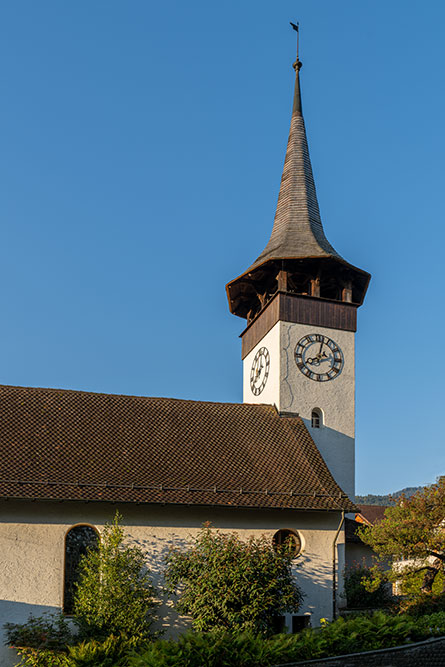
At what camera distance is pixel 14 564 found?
20.1 m

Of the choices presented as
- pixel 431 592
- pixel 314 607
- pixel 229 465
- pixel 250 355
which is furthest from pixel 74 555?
pixel 250 355

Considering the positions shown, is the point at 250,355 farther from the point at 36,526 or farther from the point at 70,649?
the point at 70,649

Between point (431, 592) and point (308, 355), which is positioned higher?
point (308, 355)

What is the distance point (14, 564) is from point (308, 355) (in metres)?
13.7

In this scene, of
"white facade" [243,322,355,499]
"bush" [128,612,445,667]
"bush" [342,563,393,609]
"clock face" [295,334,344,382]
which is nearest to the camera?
"bush" [128,612,445,667]

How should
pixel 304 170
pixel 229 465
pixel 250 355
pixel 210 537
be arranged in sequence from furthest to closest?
1. pixel 304 170
2. pixel 250 355
3. pixel 229 465
4. pixel 210 537

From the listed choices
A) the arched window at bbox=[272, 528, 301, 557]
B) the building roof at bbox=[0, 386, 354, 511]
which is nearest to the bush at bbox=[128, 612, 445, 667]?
the arched window at bbox=[272, 528, 301, 557]

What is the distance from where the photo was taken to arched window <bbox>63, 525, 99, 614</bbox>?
20344 millimetres

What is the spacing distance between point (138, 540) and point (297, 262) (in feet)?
44.6

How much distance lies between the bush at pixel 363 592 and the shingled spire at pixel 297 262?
443 inches

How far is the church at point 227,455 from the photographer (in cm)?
2066

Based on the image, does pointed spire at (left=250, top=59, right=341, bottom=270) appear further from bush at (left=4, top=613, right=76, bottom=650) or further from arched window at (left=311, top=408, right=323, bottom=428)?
bush at (left=4, top=613, right=76, bottom=650)

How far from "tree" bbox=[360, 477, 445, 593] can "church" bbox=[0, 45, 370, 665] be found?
1.49 m

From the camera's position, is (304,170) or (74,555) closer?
(74,555)
